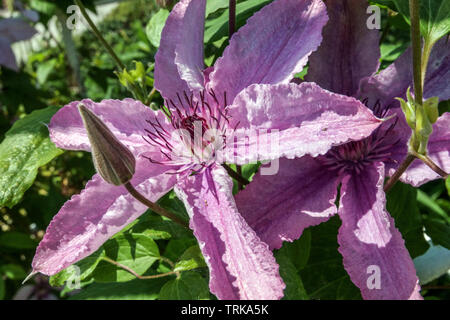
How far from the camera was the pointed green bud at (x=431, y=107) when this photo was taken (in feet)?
1.69

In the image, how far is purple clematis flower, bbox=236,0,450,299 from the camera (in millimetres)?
557

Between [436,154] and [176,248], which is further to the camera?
[176,248]

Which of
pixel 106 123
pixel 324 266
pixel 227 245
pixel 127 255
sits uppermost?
pixel 106 123

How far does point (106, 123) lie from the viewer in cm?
65

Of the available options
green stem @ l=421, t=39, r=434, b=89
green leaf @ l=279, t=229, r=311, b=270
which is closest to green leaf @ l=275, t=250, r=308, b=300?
green leaf @ l=279, t=229, r=311, b=270

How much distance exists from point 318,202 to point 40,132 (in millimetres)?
498

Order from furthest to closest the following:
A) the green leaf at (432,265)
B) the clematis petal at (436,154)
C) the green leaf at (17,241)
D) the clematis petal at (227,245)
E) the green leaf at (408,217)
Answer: the green leaf at (17,241), the green leaf at (408,217), the green leaf at (432,265), the clematis petal at (436,154), the clematis petal at (227,245)

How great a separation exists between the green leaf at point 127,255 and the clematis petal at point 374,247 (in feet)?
0.96

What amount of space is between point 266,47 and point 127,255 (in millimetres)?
362

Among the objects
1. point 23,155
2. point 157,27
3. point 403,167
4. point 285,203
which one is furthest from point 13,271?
point 403,167

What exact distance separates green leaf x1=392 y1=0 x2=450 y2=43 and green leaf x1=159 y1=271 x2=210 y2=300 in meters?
0.44

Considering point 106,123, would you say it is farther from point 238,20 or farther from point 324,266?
point 324,266

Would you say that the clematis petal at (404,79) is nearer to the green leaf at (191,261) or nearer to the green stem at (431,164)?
the green stem at (431,164)

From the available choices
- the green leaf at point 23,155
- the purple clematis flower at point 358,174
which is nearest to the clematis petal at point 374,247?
the purple clematis flower at point 358,174
